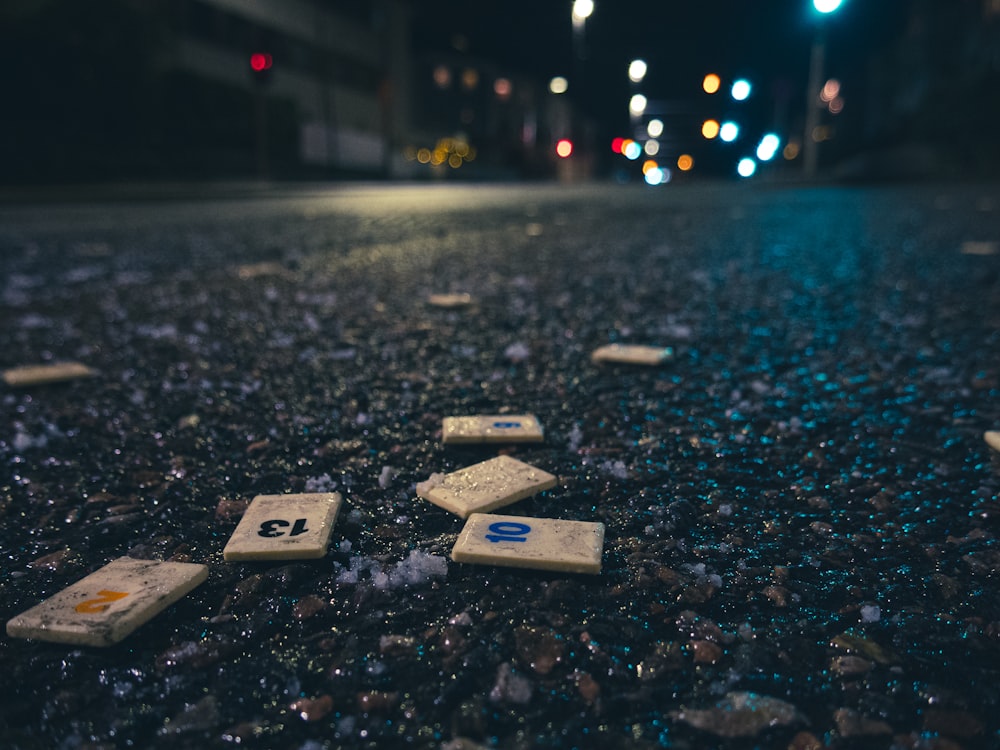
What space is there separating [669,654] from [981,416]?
3.87ft

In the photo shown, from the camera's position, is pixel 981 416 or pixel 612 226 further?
pixel 612 226

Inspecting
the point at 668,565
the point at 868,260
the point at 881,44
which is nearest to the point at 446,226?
the point at 868,260

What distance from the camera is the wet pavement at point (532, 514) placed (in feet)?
2.50

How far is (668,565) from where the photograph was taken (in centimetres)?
103

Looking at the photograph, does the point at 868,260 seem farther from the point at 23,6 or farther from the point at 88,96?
the point at 23,6

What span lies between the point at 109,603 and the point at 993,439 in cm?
154

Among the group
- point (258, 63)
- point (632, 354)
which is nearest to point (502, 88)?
point (258, 63)

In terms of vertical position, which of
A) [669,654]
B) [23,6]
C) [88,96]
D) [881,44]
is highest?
[881,44]

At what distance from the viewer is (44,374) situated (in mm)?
1954

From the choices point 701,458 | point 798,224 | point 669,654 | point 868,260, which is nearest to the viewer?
point 669,654

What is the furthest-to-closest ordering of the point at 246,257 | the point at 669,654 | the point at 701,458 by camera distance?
the point at 246,257
the point at 701,458
the point at 669,654

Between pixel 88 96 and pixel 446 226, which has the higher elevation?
pixel 88 96

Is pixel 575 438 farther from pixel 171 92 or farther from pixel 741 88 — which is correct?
pixel 171 92

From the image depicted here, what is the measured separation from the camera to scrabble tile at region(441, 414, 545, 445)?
1.49m
